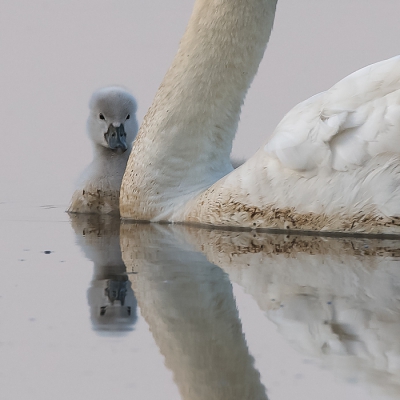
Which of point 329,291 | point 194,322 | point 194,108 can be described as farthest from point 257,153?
point 194,322

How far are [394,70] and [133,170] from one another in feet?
7.14

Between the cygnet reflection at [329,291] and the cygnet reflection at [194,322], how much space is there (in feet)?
0.50

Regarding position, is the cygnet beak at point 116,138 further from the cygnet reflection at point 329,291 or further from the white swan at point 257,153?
the cygnet reflection at point 329,291

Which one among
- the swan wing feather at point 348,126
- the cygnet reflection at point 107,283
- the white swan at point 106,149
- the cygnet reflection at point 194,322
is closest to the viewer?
the cygnet reflection at point 194,322

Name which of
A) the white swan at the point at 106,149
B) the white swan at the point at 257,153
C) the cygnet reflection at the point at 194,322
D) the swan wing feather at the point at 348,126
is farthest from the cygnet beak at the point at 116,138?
the cygnet reflection at the point at 194,322

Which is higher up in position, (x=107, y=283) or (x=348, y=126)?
(x=348, y=126)

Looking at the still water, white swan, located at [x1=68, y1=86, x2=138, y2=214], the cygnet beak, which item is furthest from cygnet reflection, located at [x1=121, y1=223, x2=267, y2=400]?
the cygnet beak

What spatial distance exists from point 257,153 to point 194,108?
959 mm

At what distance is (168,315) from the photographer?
3.64 metres

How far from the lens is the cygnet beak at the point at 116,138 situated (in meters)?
7.73

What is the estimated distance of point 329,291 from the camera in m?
4.02

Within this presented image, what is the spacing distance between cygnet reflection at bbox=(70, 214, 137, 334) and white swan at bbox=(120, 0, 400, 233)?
58 cm

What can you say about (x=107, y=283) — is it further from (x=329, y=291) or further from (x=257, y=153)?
(x=257, y=153)

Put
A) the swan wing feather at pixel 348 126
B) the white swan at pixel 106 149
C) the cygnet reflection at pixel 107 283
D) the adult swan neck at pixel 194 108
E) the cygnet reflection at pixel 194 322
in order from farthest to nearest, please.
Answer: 1. the white swan at pixel 106 149
2. the adult swan neck at pixel 194 108
3. the swan wing feather at pixel 348 126
4. the cygnet reflection at pixel 107 283
5. the cygnet reflection at pixel 194 322
